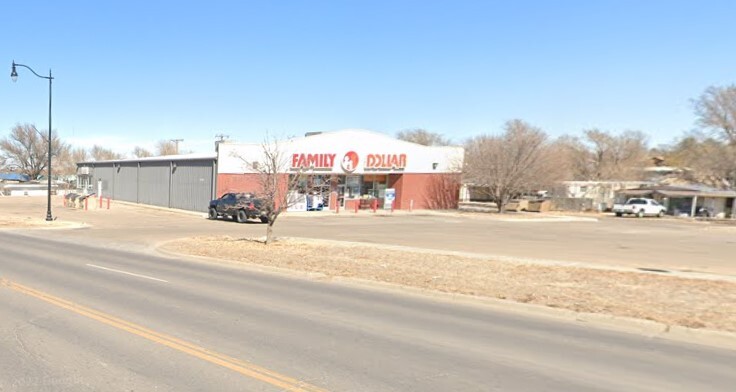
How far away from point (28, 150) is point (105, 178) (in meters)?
49.8

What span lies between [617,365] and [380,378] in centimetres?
280

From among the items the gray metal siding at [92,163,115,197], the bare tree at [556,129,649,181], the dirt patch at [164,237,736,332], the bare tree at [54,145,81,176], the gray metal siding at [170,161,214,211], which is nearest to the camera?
the dirt patch at [164,237,736,332]

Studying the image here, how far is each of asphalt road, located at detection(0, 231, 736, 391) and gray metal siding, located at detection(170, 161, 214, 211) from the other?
29079mm

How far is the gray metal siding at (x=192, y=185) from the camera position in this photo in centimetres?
3897

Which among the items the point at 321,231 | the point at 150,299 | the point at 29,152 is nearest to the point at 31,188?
the point at 29,152

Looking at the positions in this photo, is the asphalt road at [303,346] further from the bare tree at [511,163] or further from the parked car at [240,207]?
the bare tree at [511,163]

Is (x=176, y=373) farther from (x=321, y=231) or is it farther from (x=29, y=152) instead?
(x=29, y=152)

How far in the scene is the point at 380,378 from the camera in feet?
17.1

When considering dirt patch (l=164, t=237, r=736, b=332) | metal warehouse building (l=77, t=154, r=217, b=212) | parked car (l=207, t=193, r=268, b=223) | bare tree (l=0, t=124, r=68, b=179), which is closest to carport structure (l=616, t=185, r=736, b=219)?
parked car (l=207, t=193, r=268, b=223)

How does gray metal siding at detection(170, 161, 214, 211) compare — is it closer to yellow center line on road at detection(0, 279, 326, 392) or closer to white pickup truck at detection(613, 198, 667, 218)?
yellow center line on road at detection(0, 279, 326, 392)

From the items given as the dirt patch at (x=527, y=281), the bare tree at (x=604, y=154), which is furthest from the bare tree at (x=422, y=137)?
the dirt patch at (x=527, y=281)

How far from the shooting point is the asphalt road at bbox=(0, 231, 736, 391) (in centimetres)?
513

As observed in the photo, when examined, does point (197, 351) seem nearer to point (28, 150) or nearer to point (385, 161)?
point (385, 161)

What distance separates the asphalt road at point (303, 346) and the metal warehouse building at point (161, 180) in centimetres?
2956
